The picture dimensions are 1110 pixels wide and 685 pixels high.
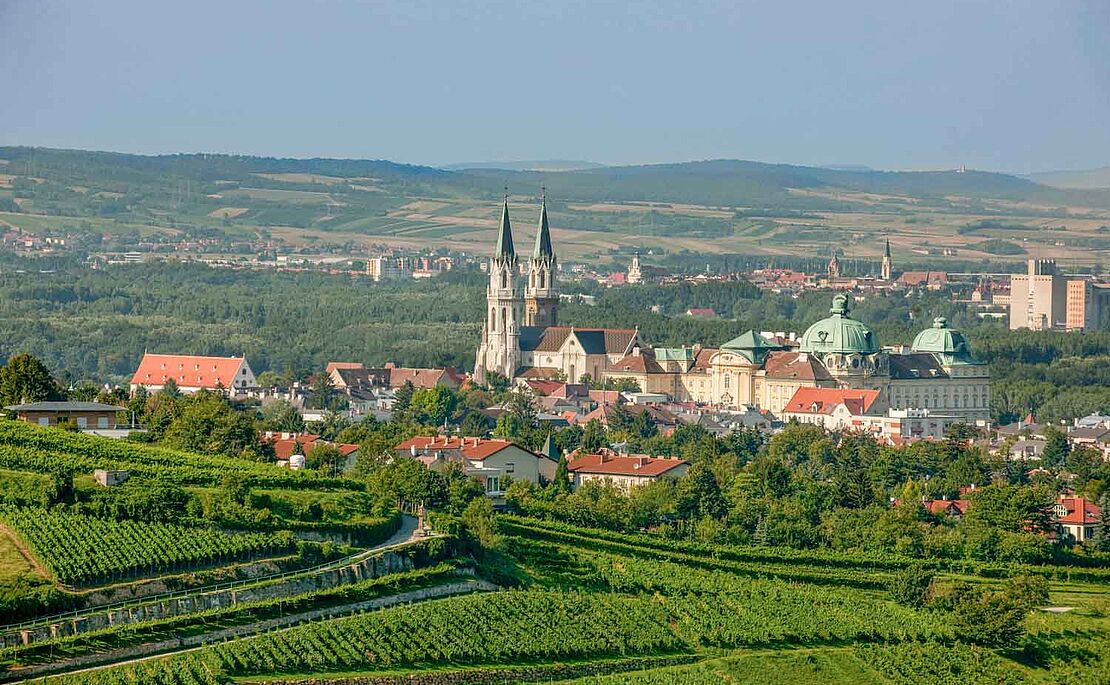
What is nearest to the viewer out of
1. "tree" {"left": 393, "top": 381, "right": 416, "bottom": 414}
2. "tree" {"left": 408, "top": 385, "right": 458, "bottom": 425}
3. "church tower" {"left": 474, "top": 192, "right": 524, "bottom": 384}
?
"tree" {"left": 408, "top": 385, "right": 458, "bottom": 425}

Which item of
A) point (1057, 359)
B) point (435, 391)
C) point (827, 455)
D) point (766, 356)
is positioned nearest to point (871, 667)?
point (827, 455)

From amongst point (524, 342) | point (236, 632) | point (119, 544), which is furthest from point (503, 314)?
point (236, 632)

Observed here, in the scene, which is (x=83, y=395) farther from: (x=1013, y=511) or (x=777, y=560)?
(x=1013, y=511)

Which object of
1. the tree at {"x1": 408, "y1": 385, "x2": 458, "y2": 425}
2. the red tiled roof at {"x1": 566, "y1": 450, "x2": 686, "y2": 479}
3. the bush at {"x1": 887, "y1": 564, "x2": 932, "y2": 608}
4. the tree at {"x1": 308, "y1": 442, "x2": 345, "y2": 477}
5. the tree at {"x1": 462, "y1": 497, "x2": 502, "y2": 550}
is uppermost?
the tree at {"x1": 462, "y1": 497, "x2": 502, "y2": 550}

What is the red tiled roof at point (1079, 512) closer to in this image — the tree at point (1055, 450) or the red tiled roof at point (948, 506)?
the red tiled roof at point (948, 506)

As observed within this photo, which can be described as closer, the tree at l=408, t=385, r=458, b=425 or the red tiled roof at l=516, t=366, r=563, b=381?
the tree at l=408, t=385, r=458, b=425

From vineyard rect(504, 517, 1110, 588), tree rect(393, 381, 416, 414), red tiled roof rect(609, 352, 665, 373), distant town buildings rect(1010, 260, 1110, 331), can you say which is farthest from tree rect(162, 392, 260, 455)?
distant town buildings rect(1010, 260, 1110, 331)

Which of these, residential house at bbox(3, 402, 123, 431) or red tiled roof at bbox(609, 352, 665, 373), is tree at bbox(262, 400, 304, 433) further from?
red tiled roof at bbox(609, 352, 665, 373)

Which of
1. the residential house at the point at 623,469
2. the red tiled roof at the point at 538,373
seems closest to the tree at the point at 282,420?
the residential house at the point at 623,469

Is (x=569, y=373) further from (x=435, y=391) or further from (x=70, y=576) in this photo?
(x=70, y=576)
